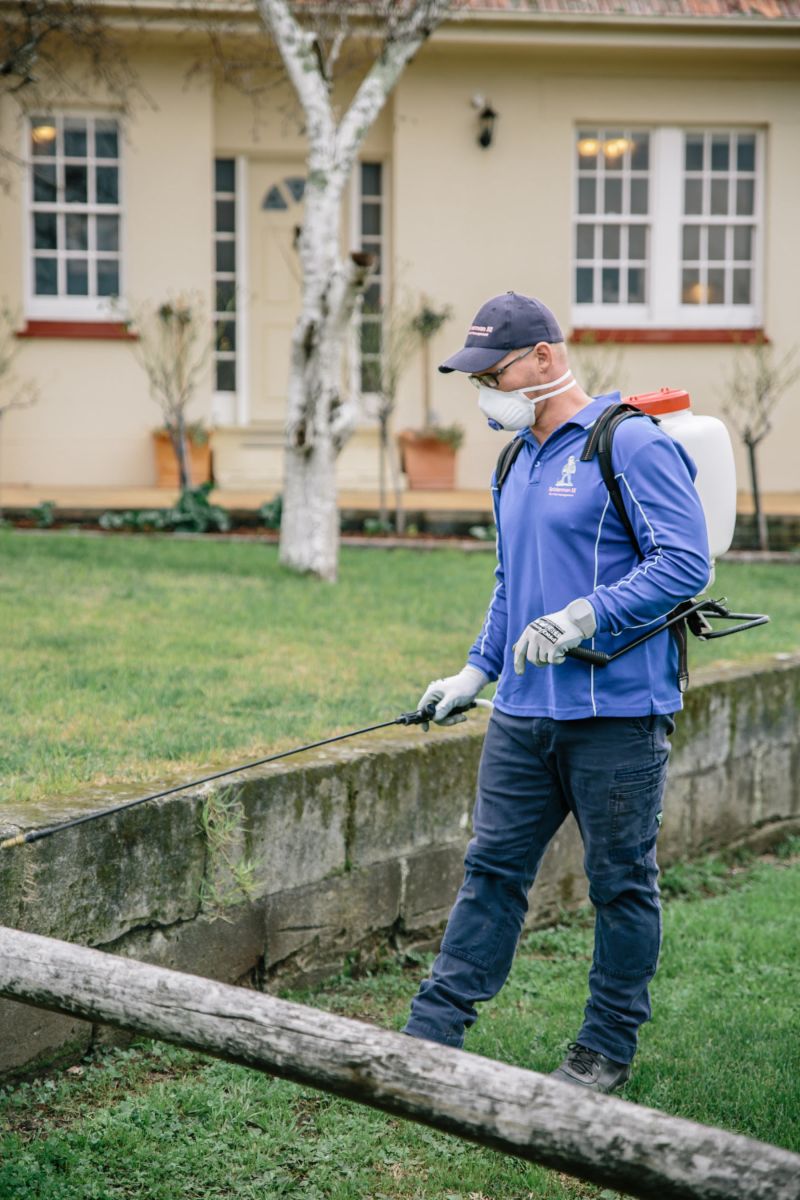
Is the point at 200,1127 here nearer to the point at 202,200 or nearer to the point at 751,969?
the point at 751,969

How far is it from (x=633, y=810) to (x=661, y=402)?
1069 mm

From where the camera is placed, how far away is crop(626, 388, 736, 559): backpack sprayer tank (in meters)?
3.84

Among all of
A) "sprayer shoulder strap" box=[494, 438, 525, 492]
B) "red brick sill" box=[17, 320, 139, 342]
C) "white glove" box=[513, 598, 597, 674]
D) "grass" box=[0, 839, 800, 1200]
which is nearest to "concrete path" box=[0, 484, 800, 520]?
"red brick sill" box=[17, 320, 139, 342]

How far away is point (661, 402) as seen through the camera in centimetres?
386

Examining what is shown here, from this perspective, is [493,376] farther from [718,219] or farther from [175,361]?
[718,219]

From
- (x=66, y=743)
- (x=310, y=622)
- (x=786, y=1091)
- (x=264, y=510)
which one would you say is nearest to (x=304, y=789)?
(x=66, y=743)

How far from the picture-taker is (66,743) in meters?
5.07

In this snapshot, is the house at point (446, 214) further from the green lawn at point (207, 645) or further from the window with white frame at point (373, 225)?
the green lawn at point (207, 645)

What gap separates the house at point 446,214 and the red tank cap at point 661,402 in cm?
932

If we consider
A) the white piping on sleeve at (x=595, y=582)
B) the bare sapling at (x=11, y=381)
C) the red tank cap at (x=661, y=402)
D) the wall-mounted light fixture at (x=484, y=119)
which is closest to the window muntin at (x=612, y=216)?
the wall-mounted light fixture at (x=484, y=119)

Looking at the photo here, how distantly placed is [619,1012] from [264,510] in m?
8.05

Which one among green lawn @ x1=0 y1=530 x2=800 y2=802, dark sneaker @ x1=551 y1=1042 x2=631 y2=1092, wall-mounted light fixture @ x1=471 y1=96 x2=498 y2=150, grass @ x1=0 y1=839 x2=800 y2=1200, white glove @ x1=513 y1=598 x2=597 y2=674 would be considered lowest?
grass @ x1=0 y1=839 x2=800 y2=1200

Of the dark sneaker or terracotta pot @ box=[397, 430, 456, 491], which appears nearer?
the dark sneaker

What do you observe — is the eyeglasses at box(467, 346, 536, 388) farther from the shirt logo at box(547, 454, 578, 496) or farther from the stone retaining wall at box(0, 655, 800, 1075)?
the stone retaining wall at box(0, 655, 800, 1075)
